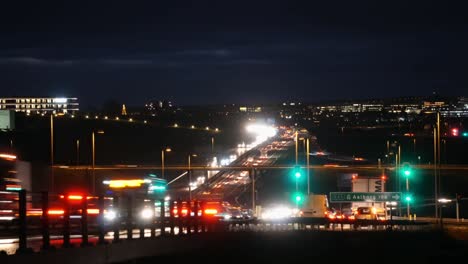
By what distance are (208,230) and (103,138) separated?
517ft

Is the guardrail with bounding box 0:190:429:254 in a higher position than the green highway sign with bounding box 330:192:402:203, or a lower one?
higher

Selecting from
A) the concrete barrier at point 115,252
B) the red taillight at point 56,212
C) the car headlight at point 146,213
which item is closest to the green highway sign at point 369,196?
the concrete barrier at point 115,252

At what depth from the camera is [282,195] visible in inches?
6383

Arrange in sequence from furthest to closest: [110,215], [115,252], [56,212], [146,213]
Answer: [146,213]
[110,215]
[115,252]
[56,212]

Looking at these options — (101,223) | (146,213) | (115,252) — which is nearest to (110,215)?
(101,223)

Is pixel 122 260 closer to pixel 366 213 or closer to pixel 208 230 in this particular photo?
pixel 208 230

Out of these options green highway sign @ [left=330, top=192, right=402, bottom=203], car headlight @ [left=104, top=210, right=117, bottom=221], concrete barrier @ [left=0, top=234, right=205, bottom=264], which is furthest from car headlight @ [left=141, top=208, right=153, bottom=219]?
green highway sign @ [left=330, top=192, right=402, bottom=203]

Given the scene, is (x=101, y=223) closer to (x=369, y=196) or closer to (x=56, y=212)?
(x=56, y=212)

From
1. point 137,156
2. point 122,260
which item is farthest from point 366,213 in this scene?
point 137,156

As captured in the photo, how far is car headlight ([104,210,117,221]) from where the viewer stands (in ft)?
79.8

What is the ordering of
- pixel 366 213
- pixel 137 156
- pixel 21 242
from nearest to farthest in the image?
pixel 21 242
pixel 366 213
pixel 137 156

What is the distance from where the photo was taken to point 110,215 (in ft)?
81.7

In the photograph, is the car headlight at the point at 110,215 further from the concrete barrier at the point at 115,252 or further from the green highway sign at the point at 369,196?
the green highway sign at the point at 369,196

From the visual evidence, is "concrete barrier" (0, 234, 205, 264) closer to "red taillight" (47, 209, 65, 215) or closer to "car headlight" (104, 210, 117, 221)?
"car headlight" (104, 210, 117, 221)
